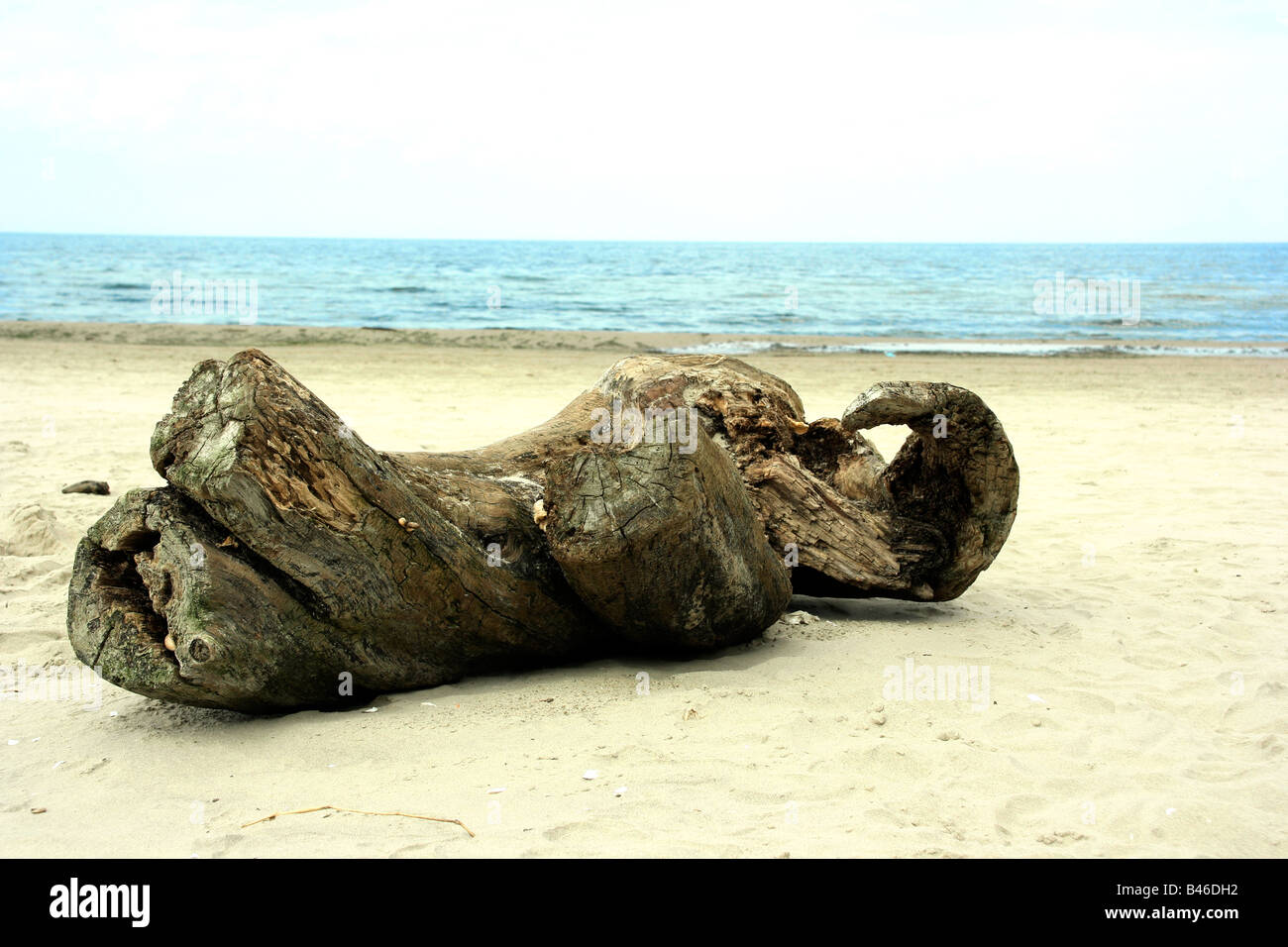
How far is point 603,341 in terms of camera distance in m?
22.7

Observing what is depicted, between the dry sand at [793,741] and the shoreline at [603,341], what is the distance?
47.6 feet

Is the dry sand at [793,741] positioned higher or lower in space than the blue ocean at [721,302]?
lower

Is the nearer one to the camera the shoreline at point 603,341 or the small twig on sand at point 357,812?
the small twig on sand at point 357,812

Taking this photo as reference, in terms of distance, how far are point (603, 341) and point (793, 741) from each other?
63.7ft

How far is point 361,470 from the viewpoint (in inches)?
150

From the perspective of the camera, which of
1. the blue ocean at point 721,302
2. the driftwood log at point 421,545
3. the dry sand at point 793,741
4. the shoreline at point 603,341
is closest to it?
the dry sand at point 793,741

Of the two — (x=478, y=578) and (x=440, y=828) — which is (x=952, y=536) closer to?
(x=478, y=578)

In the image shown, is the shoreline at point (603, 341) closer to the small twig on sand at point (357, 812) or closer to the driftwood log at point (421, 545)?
the driftwood log at point (421, 545)

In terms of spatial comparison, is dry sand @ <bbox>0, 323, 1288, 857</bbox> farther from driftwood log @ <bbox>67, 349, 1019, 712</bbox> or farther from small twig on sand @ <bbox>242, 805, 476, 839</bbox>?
driftwood log @ <bbox>67, 349, 1019, 712</bbox>

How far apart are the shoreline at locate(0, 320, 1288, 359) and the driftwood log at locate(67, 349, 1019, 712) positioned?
1622 cm

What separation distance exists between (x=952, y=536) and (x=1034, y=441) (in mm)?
5918

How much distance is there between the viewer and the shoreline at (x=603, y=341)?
20.7m

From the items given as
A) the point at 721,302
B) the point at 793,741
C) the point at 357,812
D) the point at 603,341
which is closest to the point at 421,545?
the point at 357,812

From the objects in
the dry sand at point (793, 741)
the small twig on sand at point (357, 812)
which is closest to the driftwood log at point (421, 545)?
the dry sand at point (793, 741)
